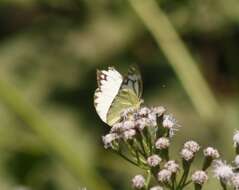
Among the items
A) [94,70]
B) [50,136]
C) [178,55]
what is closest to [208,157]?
[50,136]

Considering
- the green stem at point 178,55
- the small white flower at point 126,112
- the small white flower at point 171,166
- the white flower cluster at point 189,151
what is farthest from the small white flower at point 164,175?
the green stem at point 178,55

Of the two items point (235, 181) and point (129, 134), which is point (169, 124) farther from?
point (235, 181)

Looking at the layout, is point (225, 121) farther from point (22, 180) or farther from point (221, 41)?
point (22, 180)

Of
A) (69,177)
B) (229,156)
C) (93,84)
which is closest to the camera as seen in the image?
(229,156)

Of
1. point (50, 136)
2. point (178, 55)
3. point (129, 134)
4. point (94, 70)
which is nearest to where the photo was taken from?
point (129, 134)

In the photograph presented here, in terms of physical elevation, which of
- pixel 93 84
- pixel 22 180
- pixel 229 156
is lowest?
pixel 22 180

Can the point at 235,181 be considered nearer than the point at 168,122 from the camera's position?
Yes

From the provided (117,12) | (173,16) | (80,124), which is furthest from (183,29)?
(80,124)
